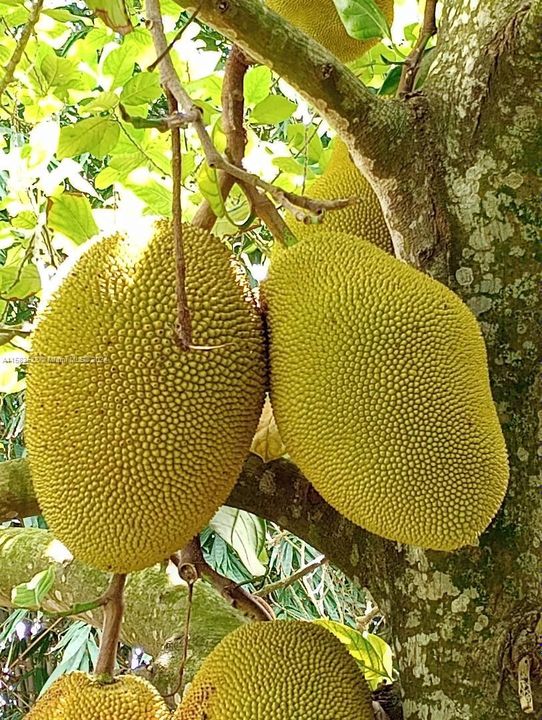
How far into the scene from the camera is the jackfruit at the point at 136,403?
24.6 inches

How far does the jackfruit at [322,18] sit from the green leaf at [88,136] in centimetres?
29

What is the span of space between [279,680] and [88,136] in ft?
1.80

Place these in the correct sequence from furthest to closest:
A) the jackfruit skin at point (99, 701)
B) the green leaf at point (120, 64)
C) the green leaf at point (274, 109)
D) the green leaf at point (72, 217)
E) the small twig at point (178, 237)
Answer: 1. the green leaf at point (120, 64)
2. the green leaf at point (274, 109)
3. the green leaf at point (72, 217)
4. the jackfruit skin at point (99, 701)
5. the small twig at point (178, 237)

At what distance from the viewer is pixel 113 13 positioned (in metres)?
0.57

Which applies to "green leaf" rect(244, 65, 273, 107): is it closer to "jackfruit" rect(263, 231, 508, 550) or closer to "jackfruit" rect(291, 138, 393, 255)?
"jackfruit" rect(291, 138, 393, 255)

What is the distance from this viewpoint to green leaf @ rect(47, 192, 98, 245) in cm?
81

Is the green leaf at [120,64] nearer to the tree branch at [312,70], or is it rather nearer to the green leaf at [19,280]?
the green leaf at [19,280]

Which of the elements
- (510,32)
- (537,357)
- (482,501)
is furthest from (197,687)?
(510,32)

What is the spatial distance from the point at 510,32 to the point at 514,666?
56 centimetres

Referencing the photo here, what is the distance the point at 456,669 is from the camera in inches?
26.5

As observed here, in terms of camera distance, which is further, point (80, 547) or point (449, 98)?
point (449, 98)

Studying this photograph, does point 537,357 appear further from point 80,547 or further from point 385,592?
point 80,547

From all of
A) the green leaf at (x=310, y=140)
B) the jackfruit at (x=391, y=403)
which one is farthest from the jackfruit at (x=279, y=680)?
the green leaf at (x=310, y=140)

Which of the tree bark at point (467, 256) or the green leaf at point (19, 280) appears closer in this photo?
the tree bark at point (467, 256)
